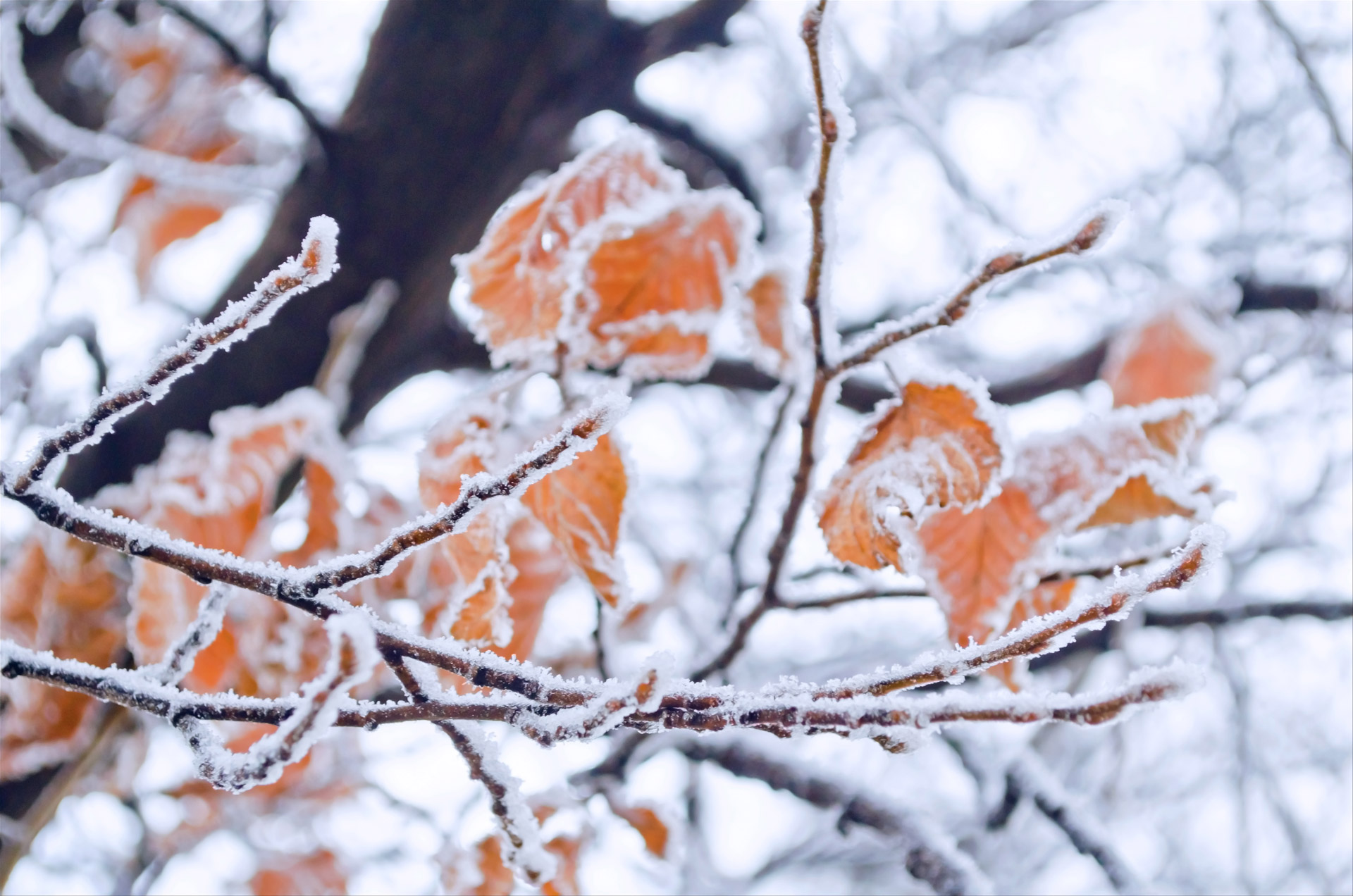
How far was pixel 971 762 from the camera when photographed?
1.01 meters

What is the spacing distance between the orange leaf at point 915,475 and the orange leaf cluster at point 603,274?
6.1 inches

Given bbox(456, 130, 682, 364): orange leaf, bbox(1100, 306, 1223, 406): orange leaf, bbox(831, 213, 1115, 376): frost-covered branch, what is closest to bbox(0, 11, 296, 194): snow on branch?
bbox(456, 130, 682, 364): orange leaf

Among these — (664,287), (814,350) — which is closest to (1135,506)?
(814,350)

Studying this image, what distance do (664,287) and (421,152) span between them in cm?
76

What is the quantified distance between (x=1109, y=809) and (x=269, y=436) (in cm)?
258

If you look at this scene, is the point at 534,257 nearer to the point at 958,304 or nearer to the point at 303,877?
the point at 958,304

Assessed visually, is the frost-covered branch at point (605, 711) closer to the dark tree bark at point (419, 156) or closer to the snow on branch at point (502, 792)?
the snow on branch at point (502, 792)

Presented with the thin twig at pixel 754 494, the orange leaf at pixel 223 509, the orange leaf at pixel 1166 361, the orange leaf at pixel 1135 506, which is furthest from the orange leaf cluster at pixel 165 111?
the orange leaf at pixel 1135 506

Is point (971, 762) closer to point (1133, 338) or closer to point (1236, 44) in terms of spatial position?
point (1133, 338)

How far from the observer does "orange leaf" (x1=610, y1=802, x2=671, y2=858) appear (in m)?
0.84

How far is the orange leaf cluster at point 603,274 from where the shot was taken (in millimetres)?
591

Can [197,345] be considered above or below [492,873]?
above

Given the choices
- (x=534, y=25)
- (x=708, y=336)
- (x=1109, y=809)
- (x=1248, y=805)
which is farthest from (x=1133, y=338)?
(x=1109, y=809)

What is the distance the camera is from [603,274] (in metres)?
0.59
